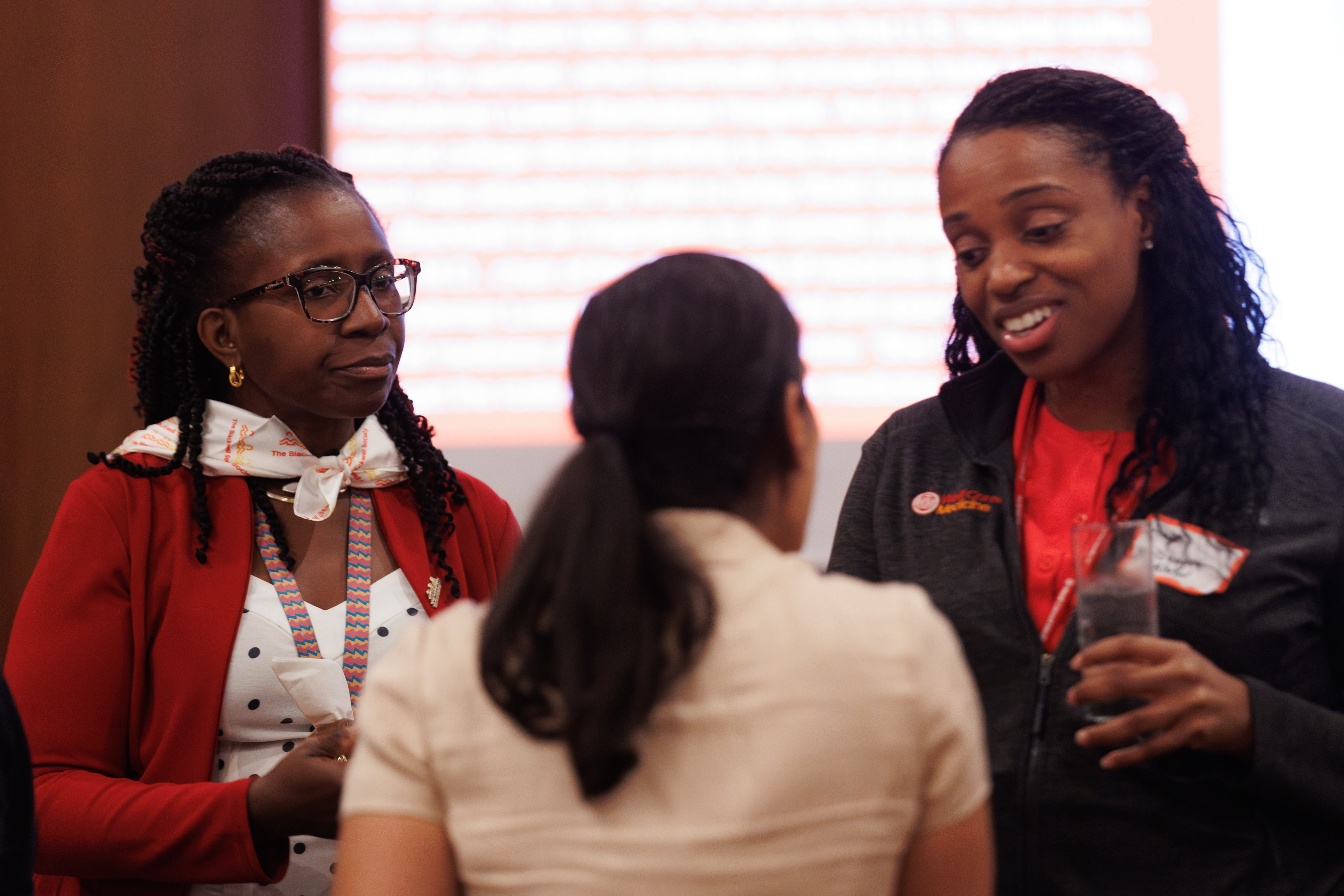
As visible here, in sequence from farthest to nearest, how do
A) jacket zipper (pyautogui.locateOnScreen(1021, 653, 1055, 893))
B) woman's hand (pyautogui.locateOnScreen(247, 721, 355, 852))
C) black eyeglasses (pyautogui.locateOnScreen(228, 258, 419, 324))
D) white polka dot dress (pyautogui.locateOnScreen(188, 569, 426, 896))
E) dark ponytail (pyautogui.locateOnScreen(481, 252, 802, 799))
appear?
black eyeglasses (pyautogui.locateOnScreen(228, 258, 419, 324))
white polka dot dress (pyautogui.locateOnScreen(188, 569, 426, 896))
woman's hand (pyautogui.locateOnScreen(247, 721, 355, 852))
jacket zipper (pyautogui.locateOnScreen(1021, 653, 1055, 893))
dark ponytail (pyautogui.locateOnScreen(481, 252, 802, 799))

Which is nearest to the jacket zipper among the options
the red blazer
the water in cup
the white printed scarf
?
the water in cup

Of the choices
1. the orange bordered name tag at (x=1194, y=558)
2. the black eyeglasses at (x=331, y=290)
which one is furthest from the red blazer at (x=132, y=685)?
the orange bordered name tag at (x=1194, y=558)

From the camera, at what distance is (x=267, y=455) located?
1.83 m

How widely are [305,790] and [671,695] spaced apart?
0.79 metres

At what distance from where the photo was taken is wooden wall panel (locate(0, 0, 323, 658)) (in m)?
2.89

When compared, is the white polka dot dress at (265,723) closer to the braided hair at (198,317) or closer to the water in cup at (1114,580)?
the braided hair at (198,317)

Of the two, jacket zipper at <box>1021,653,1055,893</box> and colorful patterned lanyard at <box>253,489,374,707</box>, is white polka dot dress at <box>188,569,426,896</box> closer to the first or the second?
colorful patterned lanyard at <box>253,489,374,707</box>

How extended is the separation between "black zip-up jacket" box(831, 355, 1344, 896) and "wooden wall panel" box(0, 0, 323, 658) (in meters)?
2.42

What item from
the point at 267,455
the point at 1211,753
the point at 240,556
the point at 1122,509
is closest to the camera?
the point at 1211,753

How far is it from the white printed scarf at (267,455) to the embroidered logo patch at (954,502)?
0.90 metres

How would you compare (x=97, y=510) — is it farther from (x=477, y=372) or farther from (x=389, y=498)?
(x=477, y=372)

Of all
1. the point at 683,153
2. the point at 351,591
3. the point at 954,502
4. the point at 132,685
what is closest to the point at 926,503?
the point at 954,502

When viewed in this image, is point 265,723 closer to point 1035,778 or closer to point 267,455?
point 267,455

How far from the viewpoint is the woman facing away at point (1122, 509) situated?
50.4 inches
